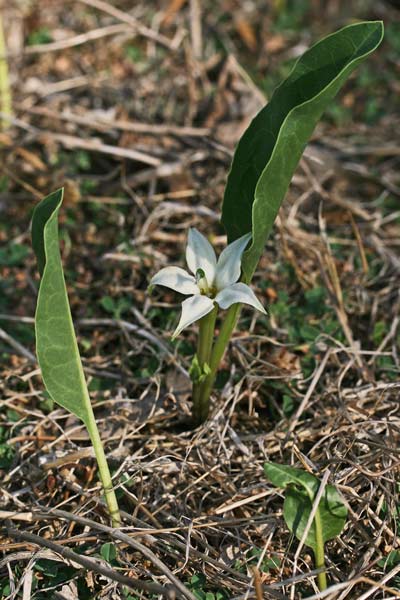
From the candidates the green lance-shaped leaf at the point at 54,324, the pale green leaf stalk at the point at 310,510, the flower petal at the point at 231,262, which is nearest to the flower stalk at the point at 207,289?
the flower petal at the point at 231,262

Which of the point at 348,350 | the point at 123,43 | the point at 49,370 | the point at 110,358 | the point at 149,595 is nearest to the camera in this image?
the point at 49,370

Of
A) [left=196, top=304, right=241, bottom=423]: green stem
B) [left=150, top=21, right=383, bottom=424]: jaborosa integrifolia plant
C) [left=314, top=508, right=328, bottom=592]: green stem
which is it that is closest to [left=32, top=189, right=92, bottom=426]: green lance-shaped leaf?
[left=150, top=21, right=383, bottom=424]: jaborosa integrifolia plant

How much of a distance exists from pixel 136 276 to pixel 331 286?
1.82ft

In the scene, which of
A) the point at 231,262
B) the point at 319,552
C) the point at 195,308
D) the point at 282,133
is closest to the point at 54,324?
the point at 195,308

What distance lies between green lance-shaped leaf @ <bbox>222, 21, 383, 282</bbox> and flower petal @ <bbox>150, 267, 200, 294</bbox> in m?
0.11

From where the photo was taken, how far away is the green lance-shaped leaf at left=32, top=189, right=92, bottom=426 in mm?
1110

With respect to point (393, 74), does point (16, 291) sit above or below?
below

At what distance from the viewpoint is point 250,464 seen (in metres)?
1.53

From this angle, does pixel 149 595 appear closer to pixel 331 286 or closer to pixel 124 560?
pixel 124 560

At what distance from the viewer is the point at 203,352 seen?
4.78ft

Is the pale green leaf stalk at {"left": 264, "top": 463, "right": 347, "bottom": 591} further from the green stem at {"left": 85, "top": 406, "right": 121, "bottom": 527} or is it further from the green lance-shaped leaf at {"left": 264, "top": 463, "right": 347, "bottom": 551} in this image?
the green stem at {"left": 85, "top": 406, "right": 121, "bottom": 527}

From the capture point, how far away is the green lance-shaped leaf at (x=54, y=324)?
1110 millimetres

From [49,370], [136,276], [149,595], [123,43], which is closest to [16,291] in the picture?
[136,276]

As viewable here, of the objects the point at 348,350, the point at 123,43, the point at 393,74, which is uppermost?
the point at 123,43
